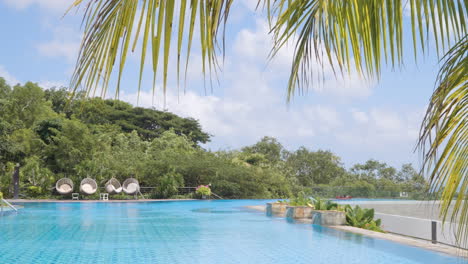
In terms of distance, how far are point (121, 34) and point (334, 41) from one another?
0.93 meters

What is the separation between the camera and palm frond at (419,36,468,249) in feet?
3.89

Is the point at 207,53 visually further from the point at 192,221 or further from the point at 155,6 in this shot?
the point at 192,221

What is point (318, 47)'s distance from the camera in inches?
63.1

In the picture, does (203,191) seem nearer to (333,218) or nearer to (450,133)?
(333,218)

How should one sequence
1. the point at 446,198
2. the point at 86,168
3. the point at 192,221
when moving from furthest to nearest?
the point at 86,168 → the point at 192,221 → the point at 446,198

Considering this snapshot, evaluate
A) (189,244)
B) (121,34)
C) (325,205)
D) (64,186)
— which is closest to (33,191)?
(64,186)

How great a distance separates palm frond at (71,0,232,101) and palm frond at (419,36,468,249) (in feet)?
2.08

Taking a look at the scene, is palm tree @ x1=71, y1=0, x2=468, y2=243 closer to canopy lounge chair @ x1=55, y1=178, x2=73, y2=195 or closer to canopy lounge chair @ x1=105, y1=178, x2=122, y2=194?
canopy lounge chair @ x1=55, y1=178, x2=73, y2=195

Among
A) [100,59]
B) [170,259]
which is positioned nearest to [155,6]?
[100,59]

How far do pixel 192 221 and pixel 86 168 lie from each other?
1039cm

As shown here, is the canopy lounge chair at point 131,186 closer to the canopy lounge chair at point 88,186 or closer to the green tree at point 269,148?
the canopy lounge chair at point 88,186

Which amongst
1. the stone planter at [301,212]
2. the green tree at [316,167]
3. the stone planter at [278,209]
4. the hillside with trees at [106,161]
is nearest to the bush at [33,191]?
the hillside with trees at [106,161]

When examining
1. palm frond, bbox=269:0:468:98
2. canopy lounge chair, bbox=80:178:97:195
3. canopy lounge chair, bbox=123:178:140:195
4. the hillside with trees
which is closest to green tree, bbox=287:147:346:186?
the hillside with trees

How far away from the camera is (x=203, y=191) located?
2258 centimetres
